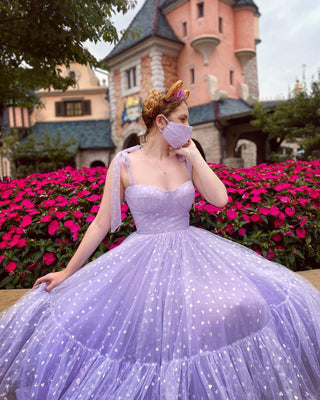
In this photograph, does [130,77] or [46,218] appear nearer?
[46,218]

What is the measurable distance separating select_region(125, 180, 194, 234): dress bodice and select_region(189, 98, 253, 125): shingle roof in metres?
13.9

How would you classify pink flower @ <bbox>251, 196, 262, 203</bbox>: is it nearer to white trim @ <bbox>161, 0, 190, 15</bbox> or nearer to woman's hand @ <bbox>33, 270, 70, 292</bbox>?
woman's hand @ <bbox>33, 270, 70, 292</bbox>

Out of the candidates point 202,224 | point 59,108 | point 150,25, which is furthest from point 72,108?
point 202,224

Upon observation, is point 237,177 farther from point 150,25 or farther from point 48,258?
point 150,25

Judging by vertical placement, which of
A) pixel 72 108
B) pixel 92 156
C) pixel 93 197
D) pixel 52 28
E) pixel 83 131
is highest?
pixel 72 108

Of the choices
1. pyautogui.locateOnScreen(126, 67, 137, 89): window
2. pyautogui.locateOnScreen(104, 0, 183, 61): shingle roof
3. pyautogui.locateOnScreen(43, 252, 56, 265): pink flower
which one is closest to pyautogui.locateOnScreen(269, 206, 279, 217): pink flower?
pyautogui.locateOnScreen(43, 252, 56, 265): pink flower

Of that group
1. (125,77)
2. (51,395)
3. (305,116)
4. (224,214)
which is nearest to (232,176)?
(224,214)

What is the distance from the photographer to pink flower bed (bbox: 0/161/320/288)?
3.24 metres

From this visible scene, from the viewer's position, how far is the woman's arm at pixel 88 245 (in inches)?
74.9

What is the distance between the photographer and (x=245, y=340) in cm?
154

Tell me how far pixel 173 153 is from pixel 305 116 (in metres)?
11.9

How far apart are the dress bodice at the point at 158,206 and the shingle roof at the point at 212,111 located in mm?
13935

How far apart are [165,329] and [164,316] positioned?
0.06 meters

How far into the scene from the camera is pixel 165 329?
1.53 m
